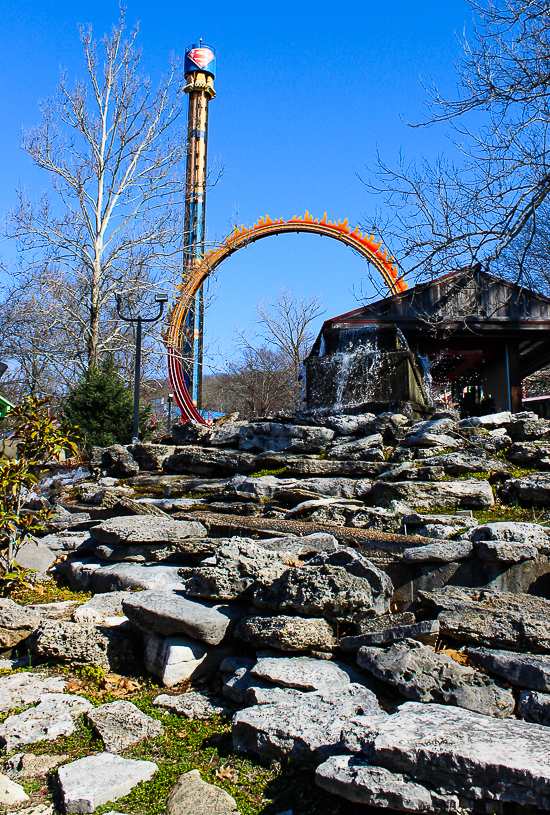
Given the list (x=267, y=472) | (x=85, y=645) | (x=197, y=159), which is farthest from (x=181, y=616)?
(x=197, y=159)

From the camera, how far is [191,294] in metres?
23.3

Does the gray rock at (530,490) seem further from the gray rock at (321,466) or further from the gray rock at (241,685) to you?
the gray rock at (241,685)

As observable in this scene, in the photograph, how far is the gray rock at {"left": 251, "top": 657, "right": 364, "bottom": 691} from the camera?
3.13 metres

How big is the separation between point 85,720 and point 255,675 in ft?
2.90

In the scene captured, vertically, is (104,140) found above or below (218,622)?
above

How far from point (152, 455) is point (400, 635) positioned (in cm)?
738

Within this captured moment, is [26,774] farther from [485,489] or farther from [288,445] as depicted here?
[288,445]

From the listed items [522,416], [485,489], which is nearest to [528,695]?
[485,489]

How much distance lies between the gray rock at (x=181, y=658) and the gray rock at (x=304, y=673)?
1.40 ft

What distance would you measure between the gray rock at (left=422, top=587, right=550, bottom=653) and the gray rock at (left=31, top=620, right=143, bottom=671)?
192 centimetres

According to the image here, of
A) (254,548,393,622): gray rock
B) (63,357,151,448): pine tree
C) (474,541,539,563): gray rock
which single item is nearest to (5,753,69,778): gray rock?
(254,548,393,622): gray rock

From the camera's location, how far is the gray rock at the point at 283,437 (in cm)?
925

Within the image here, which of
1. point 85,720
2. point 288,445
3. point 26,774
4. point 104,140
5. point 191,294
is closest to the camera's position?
point 26,774

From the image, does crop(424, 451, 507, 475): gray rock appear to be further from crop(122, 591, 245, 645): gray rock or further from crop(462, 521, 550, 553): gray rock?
crop(122, 591, 245, 645): gray rock
